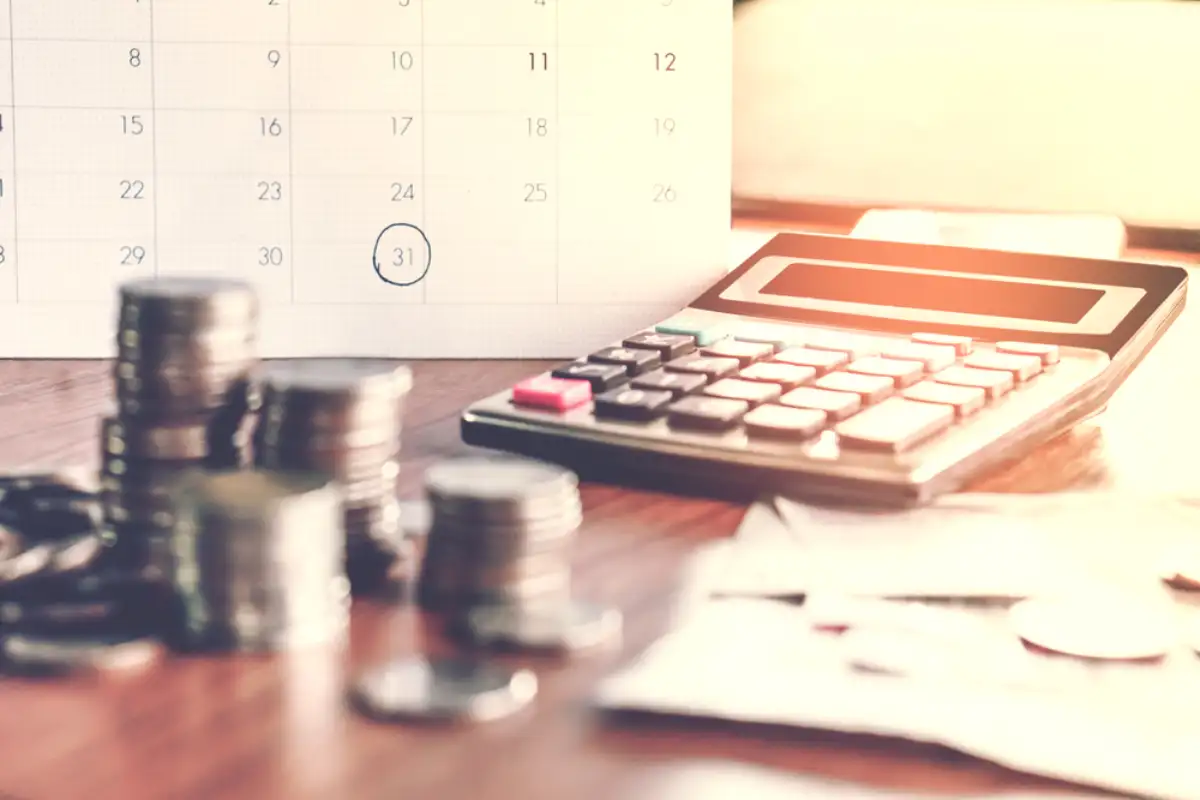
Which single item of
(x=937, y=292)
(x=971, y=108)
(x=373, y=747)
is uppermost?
(x=971, y=108)

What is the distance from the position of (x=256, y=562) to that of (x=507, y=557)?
0.08 m

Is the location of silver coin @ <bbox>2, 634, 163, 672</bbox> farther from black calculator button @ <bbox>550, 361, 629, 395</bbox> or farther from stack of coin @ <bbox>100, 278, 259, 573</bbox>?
black calculator button @ <bbox>550, 361, 629, 395</bbox>

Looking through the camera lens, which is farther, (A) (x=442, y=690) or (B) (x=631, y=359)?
(B) (x=631, y=359)

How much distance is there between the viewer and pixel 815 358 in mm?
752

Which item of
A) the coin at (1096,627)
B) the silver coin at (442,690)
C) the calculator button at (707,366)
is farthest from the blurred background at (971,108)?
the silver coin at (442,690)

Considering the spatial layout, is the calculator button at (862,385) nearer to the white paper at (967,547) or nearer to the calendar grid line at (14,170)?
the white paper at (967,547)

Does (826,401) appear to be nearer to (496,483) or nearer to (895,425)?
(895,425)

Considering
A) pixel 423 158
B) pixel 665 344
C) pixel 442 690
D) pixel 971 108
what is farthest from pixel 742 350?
pixel 971 108

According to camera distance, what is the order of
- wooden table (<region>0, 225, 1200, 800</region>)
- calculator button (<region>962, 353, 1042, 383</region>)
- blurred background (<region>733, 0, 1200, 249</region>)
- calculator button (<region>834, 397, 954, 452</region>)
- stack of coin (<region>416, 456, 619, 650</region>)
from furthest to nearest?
blurred background (<region>733, 0, 1200, 249</region>) < calculator button (<region>962, 353, 1042, 383</region>) < calculator button (<region>834, 397, 954, 452</region>) < stack of coin (<region>416, 456, 619, 650</region>) < wooden table (<region>0, 225, 1200, 800</region>)

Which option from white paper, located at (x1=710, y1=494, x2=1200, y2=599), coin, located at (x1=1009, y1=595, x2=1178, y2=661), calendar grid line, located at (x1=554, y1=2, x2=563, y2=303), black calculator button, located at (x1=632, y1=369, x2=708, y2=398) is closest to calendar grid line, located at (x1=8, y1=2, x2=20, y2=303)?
calendar grid line, located at (x1=554, y1=2, x2=563, y2=303)

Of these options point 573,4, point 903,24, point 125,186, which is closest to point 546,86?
point 573,4

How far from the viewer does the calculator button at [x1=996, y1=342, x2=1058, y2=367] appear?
77cm

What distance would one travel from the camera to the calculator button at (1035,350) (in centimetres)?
77

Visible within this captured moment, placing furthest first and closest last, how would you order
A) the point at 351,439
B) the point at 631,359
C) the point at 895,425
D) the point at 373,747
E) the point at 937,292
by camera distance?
1. the point at 937,292
2. the point at 631,359
3. the point at 895,425
4. the point at 351,439
5. the point at 373,747
